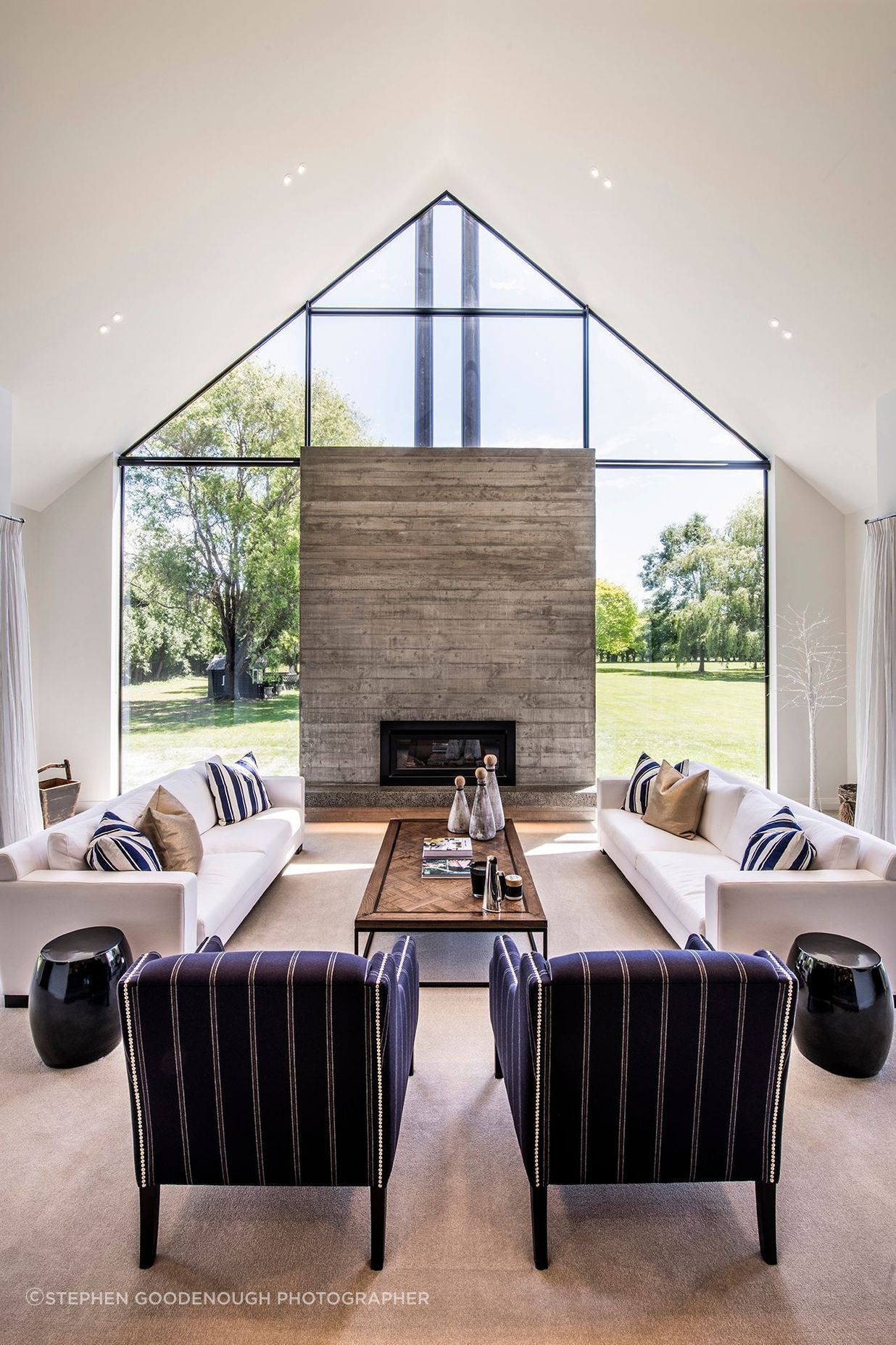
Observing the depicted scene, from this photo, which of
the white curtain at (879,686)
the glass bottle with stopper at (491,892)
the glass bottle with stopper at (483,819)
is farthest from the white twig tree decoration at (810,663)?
the glass bottle with stopper at (491,892)

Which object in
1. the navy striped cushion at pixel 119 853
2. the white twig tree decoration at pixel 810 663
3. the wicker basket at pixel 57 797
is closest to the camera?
the navy striped cushion at pixel 119 853

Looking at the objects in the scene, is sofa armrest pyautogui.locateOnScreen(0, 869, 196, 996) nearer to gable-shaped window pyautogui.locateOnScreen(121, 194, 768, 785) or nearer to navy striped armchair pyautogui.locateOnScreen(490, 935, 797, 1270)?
navy striped armchair pyautogui.locateOnScreen(490, 935, 797, 1270)

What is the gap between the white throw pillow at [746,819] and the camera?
11.6ft

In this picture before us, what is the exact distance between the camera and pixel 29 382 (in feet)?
15.6

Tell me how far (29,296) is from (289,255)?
2.11 m

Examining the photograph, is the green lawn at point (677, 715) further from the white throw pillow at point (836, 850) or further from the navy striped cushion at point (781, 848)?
the white throw pillow at point (836, 850)

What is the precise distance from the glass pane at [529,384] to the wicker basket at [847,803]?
3.69 m

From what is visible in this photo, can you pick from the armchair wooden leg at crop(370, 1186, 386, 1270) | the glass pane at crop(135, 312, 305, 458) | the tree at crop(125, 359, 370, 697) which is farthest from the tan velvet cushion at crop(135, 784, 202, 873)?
the glass pane at crop(135, 312, 305, 458)

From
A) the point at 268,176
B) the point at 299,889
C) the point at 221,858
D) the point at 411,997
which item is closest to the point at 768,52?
the point at 268,176

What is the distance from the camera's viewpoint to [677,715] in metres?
6.68

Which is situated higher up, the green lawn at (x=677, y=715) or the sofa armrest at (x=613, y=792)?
the green lawn at (x=677, y=715)

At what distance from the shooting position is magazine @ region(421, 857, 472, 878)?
345 cm

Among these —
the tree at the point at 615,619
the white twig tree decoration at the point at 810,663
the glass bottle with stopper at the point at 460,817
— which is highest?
the tree at the point at 615,619

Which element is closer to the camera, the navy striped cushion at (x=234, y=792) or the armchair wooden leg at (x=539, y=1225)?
the armchair wooden leg at (x=539, y=1225)
